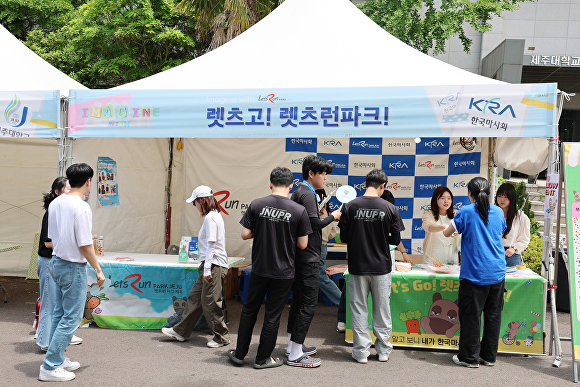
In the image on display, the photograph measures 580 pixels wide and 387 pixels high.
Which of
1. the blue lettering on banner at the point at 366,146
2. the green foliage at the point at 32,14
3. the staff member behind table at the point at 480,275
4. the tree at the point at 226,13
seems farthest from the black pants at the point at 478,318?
the green foliage at the point at 32,14

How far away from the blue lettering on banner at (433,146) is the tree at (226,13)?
4177mm

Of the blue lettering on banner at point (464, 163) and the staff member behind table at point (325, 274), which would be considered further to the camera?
the blue lettering on banner at point (464, 163)

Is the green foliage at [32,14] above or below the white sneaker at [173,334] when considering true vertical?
above

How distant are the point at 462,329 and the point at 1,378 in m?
3.38

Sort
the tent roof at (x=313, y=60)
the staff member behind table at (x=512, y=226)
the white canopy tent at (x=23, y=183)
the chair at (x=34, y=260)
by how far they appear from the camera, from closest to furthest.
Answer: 1. the staff member behind table at (x=512, y=226)
2. the tent roof at (x=313, y=60)
3. the chair at (x=34, y=260)
4. the white canopy tent at (x=23, y=183)

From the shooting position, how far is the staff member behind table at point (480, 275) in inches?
140

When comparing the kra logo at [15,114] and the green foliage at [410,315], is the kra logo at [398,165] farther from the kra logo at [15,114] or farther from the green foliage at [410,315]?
the kra logo at [15,114]

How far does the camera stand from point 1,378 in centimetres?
333

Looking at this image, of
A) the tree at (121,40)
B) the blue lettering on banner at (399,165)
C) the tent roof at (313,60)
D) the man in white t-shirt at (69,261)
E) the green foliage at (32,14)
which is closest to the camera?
the man in white t-shirt at (69,261)

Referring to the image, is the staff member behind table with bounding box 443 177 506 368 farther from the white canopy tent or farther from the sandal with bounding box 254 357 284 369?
the white canopy tent

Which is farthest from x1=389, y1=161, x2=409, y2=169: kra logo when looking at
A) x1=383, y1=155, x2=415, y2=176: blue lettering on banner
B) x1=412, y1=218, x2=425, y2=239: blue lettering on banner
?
x1=412, y1=218, x2=425, y2=239: blue lettering on banner

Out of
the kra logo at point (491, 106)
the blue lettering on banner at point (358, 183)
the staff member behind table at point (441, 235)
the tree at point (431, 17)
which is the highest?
the tree at point (431, 17)

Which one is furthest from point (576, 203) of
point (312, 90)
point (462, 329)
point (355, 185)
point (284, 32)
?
point (284, 32)

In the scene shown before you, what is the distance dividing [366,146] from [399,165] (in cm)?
51
